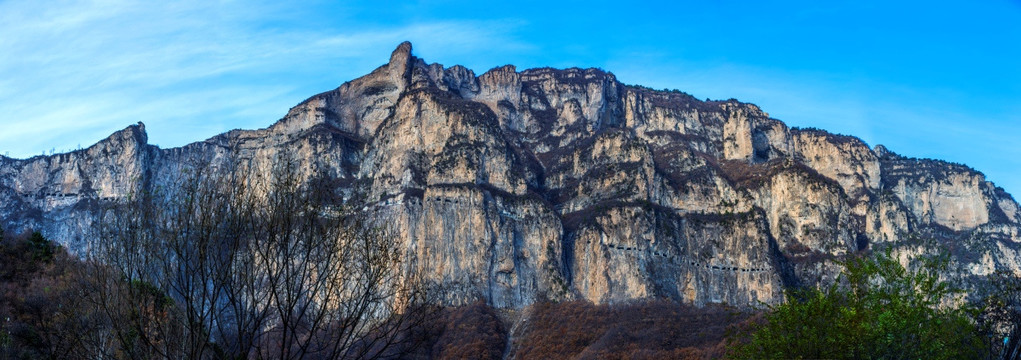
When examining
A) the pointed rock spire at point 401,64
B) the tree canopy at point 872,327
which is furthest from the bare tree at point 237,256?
the pointed rock spire at point 401,64

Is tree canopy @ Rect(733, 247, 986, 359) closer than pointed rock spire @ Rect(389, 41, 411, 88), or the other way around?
tree canopy @ Rect(733, 247, 986, 359)

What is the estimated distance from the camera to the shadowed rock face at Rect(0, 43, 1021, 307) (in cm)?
13200

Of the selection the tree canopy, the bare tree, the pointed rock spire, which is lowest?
the tree canopy

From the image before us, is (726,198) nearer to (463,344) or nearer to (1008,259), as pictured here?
(1008,259)

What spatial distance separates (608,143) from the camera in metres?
155

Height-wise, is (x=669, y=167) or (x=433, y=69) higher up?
(x=433, y=69)

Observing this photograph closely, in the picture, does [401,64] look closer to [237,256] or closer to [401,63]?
[401,63]

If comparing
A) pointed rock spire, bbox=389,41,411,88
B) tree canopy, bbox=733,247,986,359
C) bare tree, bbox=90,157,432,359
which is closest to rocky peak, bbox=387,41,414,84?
pointed rock spire, bbox=389,41,411,88

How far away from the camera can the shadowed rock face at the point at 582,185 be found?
13200cm

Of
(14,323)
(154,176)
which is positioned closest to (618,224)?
(154,176)

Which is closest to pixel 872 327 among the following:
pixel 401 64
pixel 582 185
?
pixel 582 185

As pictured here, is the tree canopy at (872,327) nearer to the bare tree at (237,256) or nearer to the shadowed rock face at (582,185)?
the bare tree at (237,256)

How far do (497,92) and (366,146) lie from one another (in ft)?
113

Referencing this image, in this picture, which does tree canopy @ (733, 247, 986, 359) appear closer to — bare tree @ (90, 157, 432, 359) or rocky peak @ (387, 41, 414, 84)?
bare tree @ (90, 157, 432, 359)
